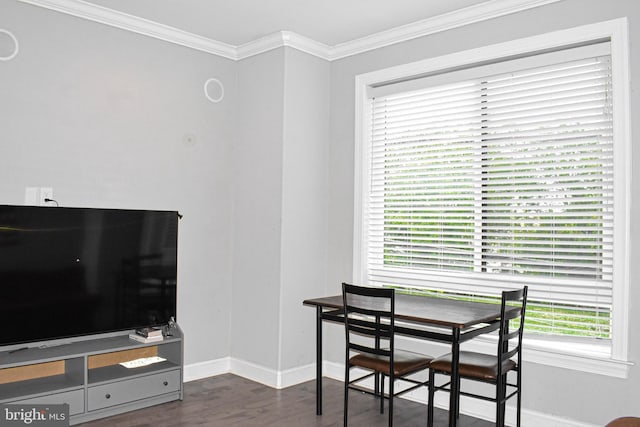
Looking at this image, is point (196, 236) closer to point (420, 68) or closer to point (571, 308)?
point (420, 68)

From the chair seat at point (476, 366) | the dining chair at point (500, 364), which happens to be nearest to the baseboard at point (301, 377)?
the dining chair at point (500, 364)

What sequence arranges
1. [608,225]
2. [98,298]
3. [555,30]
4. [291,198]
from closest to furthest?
[608,225] < [555,30] < [98,298] < [291,198]

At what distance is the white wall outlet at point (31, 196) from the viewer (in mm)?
3594

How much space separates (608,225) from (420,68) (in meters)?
1.81

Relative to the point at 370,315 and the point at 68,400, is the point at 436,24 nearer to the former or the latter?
the point at 370,315

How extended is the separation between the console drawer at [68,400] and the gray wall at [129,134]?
1.11 metres

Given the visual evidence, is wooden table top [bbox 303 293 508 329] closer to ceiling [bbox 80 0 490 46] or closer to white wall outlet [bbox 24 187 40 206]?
white wall outlet [bbox 24 187 40 206]

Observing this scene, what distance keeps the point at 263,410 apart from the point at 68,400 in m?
1.30

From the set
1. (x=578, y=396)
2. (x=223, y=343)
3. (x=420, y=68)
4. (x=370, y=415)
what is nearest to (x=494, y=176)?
(x=420, y=68)

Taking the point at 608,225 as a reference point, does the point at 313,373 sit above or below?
below

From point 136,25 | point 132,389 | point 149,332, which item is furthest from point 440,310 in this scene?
point 136,25

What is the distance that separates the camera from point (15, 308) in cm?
335

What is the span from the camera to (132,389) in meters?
3.71

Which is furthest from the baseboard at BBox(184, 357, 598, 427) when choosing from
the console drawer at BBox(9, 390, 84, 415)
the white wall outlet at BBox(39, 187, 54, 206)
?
the white wall outlet at BBox(39, 187, 54, 206)
